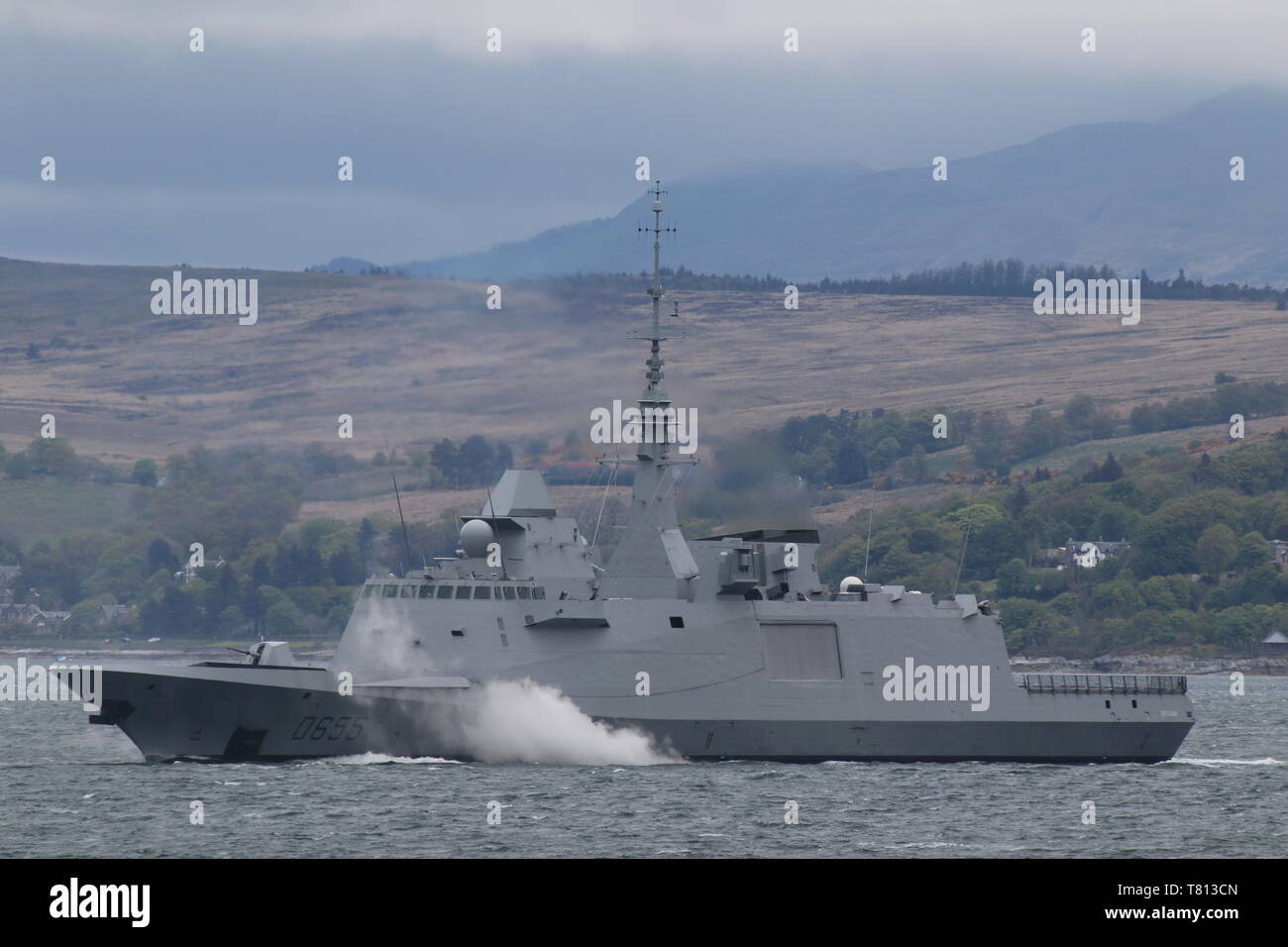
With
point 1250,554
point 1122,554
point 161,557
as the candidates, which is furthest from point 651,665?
point 1250,554

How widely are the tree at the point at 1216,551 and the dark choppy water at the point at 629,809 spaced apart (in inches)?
2751

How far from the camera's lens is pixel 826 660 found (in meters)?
37.3

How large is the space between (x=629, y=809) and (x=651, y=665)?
5485 mm

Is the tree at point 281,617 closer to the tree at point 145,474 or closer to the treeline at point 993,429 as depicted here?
the tree at point 145,474

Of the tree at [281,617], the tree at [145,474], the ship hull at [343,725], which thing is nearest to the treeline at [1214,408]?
the tree at [145,474]

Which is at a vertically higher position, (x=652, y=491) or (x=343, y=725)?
(x=652, y=491)

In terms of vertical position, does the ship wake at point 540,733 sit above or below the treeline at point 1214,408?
below

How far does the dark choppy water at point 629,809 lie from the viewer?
2684 cm

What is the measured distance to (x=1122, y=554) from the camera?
357 ft

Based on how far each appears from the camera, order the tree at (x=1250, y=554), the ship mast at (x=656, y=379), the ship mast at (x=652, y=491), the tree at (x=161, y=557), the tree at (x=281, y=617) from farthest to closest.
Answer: the tree at (x=1250, y=554) → the tree at (x=161, y=557) → the tree at (x=281, y=617) → the ship mast at (x=656, y=379) → the ship mast at (x=652, y=491)

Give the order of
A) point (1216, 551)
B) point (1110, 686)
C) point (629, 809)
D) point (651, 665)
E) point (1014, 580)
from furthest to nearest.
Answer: point (1216, 551) < point (1014, 580) < point (1110, 686) < point (651, 665) < point (629, 809)

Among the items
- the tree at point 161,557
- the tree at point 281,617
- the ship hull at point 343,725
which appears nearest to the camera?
the ship hull at point 343,725

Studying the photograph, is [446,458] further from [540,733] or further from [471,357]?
[540,733]
